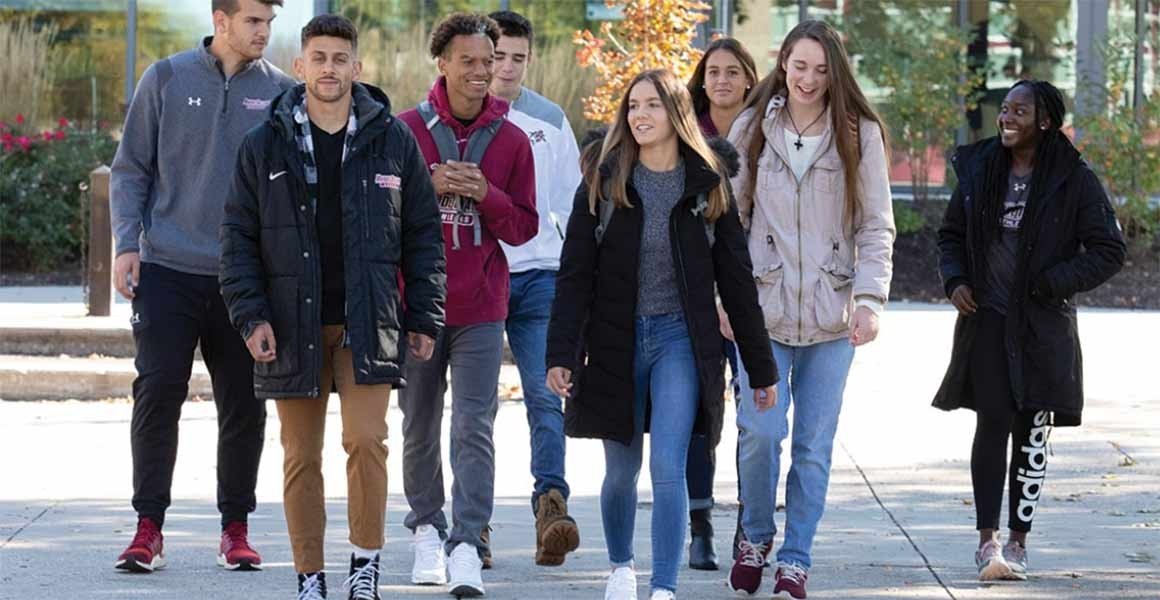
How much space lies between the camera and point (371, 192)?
6.38 m

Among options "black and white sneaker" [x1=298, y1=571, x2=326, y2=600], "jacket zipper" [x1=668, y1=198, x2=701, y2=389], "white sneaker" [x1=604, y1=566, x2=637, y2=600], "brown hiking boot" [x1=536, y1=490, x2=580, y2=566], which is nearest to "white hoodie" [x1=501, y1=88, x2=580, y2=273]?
"brown hiking boot" [x1=536, y1=490, x2=580, y2=566]

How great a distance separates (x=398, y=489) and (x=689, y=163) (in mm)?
3279

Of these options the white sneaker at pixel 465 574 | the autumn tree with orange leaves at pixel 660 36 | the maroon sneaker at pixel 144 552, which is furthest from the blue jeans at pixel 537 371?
the autumn tree with orange leaves at pixel 660 36

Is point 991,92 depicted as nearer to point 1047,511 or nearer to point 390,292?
point 1047,511

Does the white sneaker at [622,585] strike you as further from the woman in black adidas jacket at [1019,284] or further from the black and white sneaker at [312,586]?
the woman in black adidas jacket at [1019,284]

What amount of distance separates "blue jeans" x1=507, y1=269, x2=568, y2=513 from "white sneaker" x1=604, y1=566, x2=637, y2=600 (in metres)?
1.05

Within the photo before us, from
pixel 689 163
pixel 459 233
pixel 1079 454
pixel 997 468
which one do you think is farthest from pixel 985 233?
pixel 1079 454

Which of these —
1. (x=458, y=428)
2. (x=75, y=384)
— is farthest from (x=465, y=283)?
(x=75, y=384)

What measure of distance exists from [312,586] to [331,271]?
1016 mm

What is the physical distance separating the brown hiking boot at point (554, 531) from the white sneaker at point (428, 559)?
0.37m

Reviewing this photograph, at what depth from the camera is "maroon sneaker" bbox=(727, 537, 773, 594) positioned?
6.85 meters

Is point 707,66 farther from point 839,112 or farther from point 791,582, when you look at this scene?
point 791,582

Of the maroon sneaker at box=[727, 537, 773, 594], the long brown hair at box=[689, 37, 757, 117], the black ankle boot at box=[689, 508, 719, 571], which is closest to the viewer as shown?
the maroon sneaker at box=[727, 537, 773, 594]

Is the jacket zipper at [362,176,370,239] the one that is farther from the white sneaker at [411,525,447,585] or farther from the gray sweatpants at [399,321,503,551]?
the white sneaker at [411,525,447,585]
